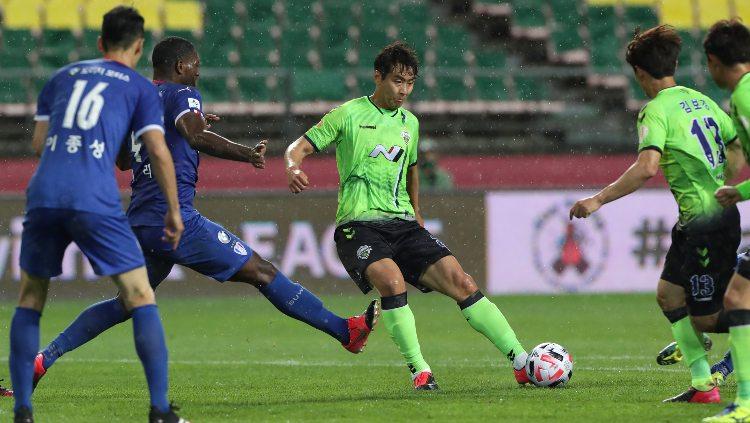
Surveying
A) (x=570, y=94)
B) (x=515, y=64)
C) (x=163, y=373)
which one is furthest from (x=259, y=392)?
(x=515, y=64)

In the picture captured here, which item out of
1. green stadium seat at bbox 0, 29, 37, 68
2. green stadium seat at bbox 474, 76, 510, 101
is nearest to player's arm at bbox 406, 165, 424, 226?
green stadium seat at bbox 474, 76, 510, 101

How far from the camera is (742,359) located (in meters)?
6.15

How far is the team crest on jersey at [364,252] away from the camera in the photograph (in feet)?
26.2

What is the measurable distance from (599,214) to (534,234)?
0.81 metres

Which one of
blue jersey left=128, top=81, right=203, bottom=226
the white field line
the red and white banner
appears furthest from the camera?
the red and white banner

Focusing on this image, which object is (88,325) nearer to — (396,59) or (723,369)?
(396,59)

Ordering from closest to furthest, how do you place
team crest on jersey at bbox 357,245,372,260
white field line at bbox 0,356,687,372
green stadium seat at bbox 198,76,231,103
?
team crest on jersey at bbox 357,245,372,260 < white field line at bbox 0,356,687,372 < green stadium seat at bbox 198,76,231,103

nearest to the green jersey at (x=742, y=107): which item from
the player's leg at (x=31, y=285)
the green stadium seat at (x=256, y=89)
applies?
the player's leg at (x=31, y=285)

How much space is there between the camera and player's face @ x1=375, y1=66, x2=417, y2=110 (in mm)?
8102

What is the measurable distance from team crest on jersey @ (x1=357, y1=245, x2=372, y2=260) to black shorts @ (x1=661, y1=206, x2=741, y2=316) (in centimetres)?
191

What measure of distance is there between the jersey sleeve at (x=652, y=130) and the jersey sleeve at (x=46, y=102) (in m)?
3.03

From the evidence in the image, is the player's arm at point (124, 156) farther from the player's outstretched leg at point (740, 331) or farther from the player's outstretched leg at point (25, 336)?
the player's outstretched leg at point (740, 331)

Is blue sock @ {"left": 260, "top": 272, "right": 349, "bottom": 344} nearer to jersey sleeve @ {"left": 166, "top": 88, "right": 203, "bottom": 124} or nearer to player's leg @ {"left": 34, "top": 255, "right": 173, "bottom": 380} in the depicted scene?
player's leg @ {"left": 34, "top": 255, "right": 173, "bottom": 380}

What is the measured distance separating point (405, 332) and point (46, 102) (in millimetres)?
2788
